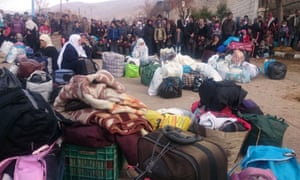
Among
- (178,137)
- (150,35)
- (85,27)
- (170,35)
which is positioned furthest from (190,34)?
(178,137)

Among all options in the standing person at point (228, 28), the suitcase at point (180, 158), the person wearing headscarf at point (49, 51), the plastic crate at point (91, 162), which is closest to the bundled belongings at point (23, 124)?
the plastic crate at point (91, 162)

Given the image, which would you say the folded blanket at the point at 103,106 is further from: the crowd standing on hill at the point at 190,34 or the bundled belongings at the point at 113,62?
the crowd standing on hill at the point at 190,34

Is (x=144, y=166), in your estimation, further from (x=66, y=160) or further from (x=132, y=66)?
(x=132, y=66)

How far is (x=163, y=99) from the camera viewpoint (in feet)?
22.8

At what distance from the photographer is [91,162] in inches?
121

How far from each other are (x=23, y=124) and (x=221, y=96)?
2297 mm

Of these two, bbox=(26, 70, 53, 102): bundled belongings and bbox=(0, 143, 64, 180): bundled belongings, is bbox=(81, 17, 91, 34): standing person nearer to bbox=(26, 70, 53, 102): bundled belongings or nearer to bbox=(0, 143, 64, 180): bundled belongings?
bbox=(26, 70, 53, 102): bundled belongings

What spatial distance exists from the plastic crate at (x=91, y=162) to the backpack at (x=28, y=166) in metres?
0.41

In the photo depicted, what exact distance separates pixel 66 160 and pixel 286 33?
1362 centimetres

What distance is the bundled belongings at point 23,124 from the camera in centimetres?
260

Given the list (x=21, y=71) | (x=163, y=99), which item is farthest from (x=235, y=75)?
(x=21, y=71)

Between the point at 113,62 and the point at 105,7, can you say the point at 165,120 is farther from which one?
the point at 105,7

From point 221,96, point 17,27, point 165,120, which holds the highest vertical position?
point 17,27

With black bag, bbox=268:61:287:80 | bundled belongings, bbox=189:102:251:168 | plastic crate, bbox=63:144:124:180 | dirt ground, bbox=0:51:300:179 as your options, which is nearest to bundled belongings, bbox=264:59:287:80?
black bag, bbox=268:61:287:80
